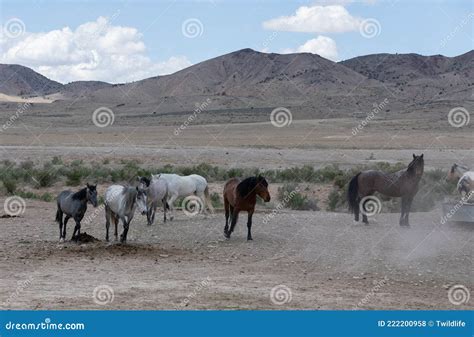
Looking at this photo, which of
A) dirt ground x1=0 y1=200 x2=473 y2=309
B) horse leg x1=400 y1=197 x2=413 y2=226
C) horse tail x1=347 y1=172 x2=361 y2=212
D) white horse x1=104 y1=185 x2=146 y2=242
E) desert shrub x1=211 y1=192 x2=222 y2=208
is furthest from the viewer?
desert shrub x1=211 y1=192 x2=222 y2=208

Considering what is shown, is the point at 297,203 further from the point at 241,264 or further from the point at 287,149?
the point at 287,149

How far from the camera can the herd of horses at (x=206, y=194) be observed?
617 inches

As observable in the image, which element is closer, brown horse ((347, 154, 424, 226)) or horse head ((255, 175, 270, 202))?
horse head ((255, 175, 270, 202))

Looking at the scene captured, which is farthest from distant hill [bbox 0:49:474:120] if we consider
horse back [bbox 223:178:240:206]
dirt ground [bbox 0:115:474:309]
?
horse back [bbox 223:178:240:206]

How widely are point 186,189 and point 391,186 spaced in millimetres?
5151

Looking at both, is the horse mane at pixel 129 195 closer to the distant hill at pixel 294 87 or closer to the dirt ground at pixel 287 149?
the dirt ground at pixel 287 149

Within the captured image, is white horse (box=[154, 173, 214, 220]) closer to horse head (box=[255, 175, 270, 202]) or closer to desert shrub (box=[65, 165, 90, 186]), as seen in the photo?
horse head (box=[255, 175, 270, 202])

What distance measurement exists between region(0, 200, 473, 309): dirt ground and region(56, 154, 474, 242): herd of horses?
455 millimetres

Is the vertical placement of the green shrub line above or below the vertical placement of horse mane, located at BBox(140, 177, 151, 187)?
below

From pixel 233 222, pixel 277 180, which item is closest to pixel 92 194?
pixel 233 222

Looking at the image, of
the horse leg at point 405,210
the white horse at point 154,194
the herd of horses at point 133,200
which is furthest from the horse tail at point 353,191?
the white horse at point 154,194

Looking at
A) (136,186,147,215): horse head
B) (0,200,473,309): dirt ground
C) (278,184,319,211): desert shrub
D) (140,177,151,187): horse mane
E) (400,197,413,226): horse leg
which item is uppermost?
(140,177,151,187): horse mane

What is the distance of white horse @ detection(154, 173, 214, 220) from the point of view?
1959 centimetres

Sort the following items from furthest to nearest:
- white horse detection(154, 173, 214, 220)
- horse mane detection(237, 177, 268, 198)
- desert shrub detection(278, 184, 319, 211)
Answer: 1. desert shrub detection(278, 184, 319, 211)
2. white horse detection(154, 173, 214, 220)
3. horse mane detection(237, 177, 268, 198)
